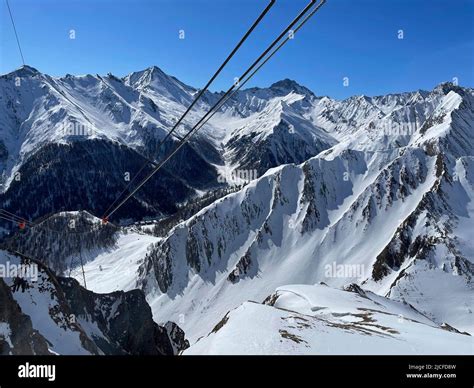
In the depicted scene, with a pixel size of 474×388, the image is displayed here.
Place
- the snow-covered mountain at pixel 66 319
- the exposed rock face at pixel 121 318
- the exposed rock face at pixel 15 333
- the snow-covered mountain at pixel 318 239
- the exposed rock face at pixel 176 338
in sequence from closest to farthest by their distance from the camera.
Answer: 1. the exposed rock face at pixel 15 333
2. the snow-covered mountain at pixel 66 319
3. the exposed rock face at pixel 121 318
4. the exposed rock face at pixel 176 338
5. the snow-covered mountain at pixel 318 239

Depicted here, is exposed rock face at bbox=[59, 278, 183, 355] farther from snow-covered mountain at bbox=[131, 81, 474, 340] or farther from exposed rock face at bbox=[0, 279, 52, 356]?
snow-covered mountain at bbox=[131, 81, 474, 340]

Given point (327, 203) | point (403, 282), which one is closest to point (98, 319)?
point (403, 282)

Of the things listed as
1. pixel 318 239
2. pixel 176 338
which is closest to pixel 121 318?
pixel 176 338

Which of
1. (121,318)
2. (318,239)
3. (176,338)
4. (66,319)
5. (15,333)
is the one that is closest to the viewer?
(15,333)

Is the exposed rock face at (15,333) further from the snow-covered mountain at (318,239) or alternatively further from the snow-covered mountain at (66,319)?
the snow-covered mountain at (318,239)

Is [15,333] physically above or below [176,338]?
above

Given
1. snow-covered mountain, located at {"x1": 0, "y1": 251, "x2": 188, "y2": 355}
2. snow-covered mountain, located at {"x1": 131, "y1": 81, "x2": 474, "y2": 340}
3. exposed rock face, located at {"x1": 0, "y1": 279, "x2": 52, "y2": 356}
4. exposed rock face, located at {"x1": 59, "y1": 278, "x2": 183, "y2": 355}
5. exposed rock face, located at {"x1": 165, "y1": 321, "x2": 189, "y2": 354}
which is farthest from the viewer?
snow-covered mountain, located at {"x1": 131, "y1": 81, "x2": 474, "y2": 340}

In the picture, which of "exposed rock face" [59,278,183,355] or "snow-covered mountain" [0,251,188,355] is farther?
"exposed rock face" [59,278,183,355]

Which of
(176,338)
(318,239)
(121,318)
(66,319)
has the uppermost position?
(318,239)

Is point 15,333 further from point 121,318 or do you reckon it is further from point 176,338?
point 176,338

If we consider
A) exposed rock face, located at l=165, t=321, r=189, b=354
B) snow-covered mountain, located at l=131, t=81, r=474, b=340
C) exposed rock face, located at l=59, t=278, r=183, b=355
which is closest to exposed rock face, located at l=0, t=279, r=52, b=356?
exposed rock face, located at l=59, t=278, r=183, b=355

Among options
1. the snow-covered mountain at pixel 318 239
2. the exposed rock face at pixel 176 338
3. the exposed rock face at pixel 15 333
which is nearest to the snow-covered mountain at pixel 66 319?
the exposed rock face at pixel 15 333
